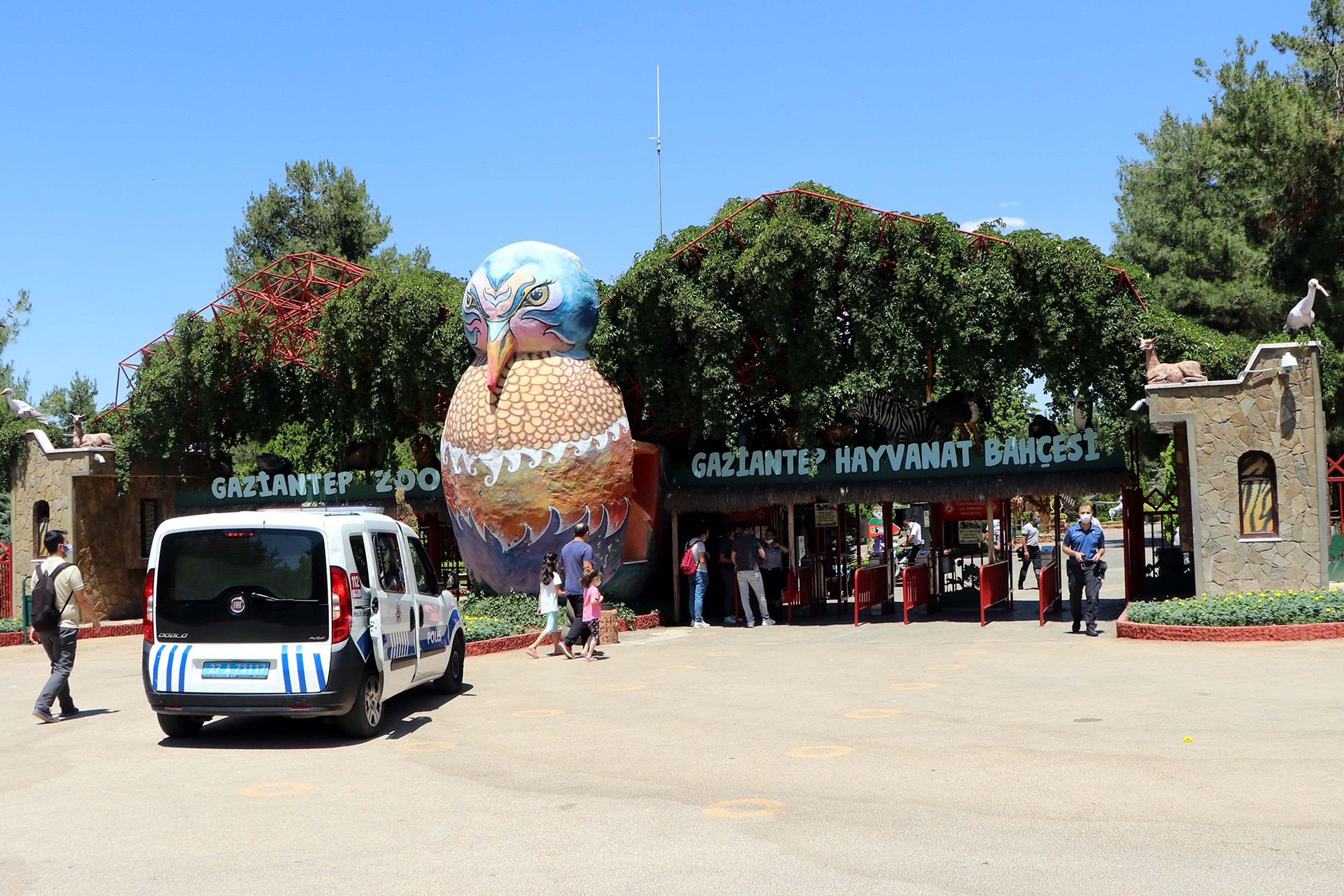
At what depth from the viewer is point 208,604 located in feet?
30.9

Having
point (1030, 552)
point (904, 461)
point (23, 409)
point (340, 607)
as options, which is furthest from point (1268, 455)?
point (23, 409)

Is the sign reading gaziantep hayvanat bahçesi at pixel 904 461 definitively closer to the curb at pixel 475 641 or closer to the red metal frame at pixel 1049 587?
the red metal frame at pixel 1049 587

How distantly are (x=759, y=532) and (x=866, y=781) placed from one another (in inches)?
575

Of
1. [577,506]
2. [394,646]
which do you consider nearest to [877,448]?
[577,506]

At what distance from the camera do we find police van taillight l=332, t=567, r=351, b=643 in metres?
9.27

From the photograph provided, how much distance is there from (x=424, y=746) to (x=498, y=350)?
32.7ft

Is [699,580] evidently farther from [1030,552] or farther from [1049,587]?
[1030,552]

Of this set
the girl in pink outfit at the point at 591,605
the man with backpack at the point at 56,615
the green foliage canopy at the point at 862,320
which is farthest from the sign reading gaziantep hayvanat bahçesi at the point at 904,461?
the man with backpack at the point at 56,615

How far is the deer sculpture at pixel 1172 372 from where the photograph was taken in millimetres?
16453

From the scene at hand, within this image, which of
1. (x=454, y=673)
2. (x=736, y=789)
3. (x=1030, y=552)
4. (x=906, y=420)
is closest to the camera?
(x=736, y=789)

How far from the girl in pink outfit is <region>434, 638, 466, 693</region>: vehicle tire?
280 centimetres

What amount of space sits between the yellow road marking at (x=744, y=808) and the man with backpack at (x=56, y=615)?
6.85 metres

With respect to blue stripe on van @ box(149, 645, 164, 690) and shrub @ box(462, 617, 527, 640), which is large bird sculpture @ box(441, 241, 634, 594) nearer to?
shrub @ box(462, 617, 527, 640)

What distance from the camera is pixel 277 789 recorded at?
25.8ft
